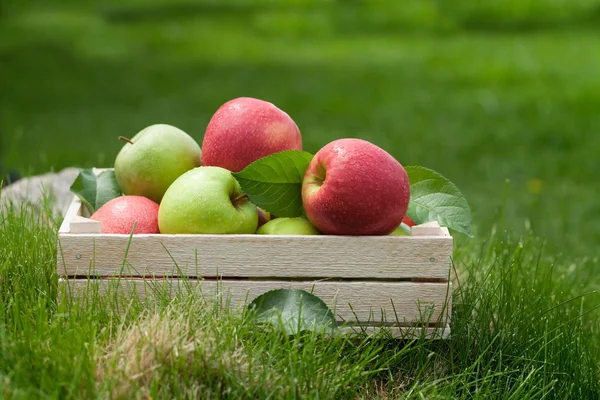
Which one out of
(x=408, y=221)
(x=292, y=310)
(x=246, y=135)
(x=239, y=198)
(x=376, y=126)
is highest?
(x=246, y=135)

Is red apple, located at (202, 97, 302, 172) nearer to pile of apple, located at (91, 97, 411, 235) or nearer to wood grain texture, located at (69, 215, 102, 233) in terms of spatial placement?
pile of apple, located at (91, 97, 411, 235)

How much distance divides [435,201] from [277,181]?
1.62ft

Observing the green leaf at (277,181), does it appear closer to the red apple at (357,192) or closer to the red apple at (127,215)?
the red apple at (357,192)

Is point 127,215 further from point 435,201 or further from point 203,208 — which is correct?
point 435,201

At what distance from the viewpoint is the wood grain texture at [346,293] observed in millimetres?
2229

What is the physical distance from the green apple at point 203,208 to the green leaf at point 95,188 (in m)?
0.42

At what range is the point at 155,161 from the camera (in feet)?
8.38

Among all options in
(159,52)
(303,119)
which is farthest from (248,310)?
(159,52)

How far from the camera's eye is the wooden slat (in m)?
2.19

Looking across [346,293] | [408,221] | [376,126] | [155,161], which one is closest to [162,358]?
[346,293]

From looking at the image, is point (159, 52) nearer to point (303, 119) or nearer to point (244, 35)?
point (244, 35)

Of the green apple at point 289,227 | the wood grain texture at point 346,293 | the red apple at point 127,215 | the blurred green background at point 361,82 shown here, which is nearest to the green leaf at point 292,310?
the wood grain texture at point 346,293

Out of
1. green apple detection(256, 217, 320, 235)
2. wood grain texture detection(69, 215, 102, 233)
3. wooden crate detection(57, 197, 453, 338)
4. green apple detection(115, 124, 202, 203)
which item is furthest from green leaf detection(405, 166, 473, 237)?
wood grain texture detection(69, 215, 102, 233)

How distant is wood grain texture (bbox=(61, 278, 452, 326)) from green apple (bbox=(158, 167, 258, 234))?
0.15 metres
